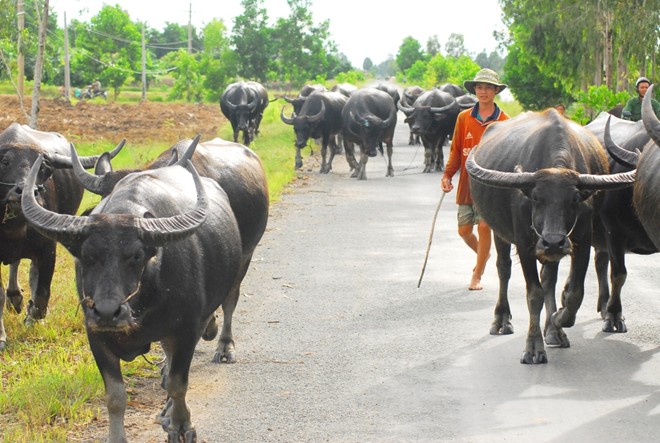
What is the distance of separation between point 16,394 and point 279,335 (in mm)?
2398

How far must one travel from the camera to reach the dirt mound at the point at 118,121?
30.8 metres

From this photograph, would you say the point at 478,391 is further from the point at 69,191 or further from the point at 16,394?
the point at 69,191

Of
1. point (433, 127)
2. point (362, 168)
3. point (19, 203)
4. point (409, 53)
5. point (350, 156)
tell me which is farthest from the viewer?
point (409, 53)

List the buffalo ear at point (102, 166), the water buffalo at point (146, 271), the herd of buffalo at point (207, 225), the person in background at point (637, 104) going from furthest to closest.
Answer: the person in background at point (637, 104), the buffalo ear at point (102, 166), the herd of buffalo at point (207, 225), the water buffalo at point (146, 271)

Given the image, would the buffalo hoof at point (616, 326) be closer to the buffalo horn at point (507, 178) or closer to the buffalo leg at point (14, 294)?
the buffalo horn at point (507, 178)

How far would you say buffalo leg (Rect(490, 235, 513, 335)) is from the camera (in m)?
8.32

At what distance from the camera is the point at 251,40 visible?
6147cm

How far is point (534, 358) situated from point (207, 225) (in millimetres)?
2732

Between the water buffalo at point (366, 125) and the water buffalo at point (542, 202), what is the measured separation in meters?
12.5

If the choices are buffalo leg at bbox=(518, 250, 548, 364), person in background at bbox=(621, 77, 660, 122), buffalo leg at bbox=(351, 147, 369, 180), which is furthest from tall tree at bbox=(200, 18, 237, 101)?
buffalo leg at bbox=(518, 250, 548, 364)

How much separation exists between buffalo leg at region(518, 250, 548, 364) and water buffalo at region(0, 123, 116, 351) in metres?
3.67

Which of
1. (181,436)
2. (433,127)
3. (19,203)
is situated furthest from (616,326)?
(433,127)

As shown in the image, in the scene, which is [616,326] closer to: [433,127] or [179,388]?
[179,388]

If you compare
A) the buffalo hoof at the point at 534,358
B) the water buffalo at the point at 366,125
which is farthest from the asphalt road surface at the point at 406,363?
the water buffalo at the point at 366,125
